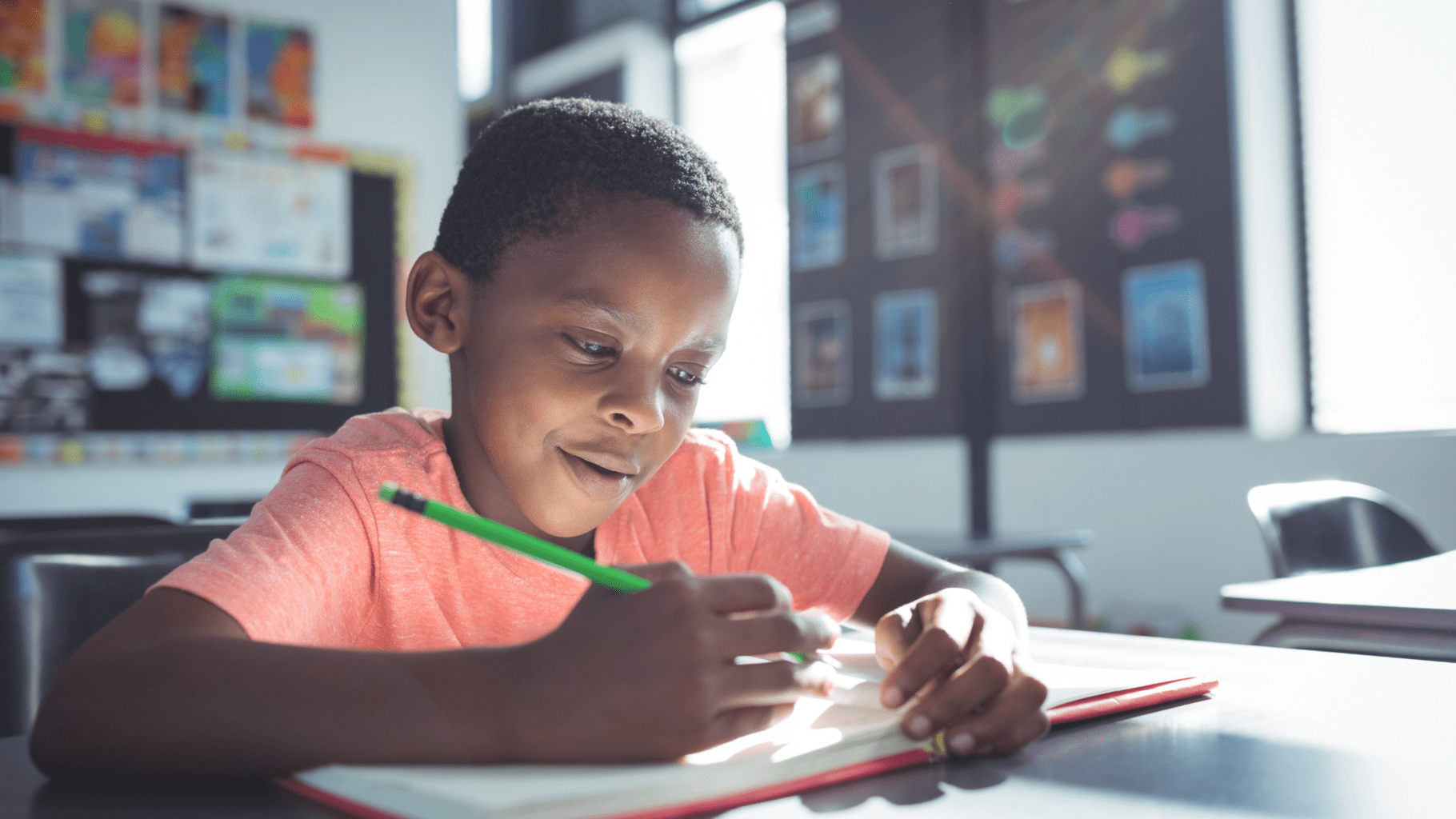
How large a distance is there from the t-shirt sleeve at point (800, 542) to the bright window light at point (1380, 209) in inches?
95.6

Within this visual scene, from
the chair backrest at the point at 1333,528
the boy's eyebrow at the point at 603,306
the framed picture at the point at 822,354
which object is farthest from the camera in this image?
the framed picture at the point at 822,354

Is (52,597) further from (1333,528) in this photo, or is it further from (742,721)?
(1333,528)

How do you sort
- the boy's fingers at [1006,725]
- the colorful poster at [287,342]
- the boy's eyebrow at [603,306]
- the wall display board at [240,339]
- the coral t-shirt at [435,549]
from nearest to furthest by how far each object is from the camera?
the boy's fingers at [1006,725] < the coral t-shirt at [435,549] < the boy's eyebrow at [603,306] < the wall display board at [240,339] < the colorful poster at [287,342]

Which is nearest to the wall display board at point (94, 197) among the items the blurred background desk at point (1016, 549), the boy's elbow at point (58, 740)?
the blurred background desk at point (1016, 549)

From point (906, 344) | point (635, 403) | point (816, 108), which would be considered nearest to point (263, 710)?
point (635, 403)

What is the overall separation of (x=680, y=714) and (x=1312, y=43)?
3268mm

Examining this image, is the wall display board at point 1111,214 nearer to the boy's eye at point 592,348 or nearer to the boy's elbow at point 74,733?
the boy's eye at point 592,348

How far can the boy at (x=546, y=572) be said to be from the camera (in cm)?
44

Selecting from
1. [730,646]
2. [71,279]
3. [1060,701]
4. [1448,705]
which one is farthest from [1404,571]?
[71,279]

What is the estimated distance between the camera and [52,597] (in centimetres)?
80

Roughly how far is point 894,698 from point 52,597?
0.68 meters

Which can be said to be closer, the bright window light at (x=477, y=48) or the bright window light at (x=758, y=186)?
the bright window light at (x=758, y=186)

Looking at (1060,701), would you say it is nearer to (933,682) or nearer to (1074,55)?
(933,682)

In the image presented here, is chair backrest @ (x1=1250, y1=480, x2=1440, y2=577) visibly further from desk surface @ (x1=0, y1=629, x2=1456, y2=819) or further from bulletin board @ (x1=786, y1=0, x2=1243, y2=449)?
bulletin board @ (x1=786, y1=0, x2=1243, y2=449)
